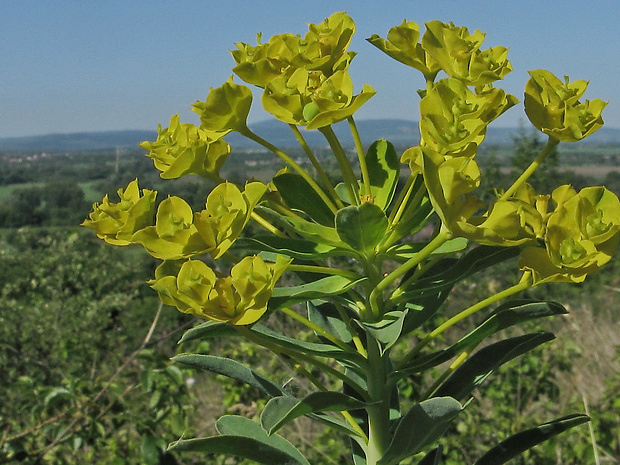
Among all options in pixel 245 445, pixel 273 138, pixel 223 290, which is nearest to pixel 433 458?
pixel 245 445

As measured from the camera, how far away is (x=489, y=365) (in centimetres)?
127

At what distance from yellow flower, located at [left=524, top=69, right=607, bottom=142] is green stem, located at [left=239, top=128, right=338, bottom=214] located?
1.36ft

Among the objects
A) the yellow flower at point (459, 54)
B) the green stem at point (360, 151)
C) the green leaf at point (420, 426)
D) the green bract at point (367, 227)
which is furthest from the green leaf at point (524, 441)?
the yellow flower at point (459, 54)

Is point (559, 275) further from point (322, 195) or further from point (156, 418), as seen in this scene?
point (156, 418)

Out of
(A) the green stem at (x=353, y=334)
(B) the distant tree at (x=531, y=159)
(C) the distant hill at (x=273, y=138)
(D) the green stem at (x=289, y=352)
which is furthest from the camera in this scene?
(B) the distant tree at (x=531, y=159)

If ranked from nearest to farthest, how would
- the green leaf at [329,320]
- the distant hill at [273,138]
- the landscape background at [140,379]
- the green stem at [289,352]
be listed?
the green stem at [289,352]
the green leaf at [329,320]
the landscape background at [140,379]
the distant hill at [273,138]

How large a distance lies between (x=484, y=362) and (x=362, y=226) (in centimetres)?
47

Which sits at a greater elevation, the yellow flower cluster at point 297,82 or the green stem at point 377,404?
the yellow flower cluster at point 297,82

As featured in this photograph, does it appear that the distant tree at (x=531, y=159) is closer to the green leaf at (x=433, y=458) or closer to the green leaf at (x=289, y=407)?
the green leaf at (x=433, y=458)

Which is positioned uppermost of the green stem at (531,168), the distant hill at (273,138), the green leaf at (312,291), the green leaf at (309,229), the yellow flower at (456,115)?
the distant hill at (273,138)

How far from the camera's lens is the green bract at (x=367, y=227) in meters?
1.00

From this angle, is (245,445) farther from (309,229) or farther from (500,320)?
(500,320)

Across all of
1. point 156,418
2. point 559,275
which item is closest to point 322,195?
point 559,275

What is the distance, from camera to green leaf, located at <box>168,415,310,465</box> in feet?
3.65
